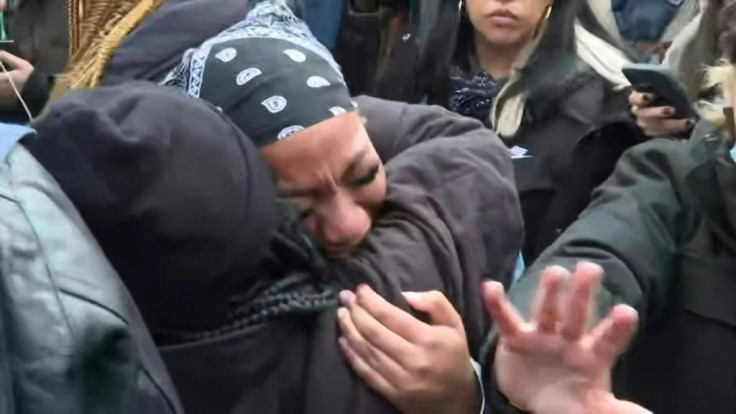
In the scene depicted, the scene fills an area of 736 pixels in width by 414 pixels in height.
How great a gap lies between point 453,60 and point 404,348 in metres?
1.48

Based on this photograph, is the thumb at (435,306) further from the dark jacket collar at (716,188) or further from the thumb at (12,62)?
the thumb at (12,62)

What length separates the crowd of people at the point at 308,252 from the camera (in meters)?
0.71

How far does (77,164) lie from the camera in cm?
82

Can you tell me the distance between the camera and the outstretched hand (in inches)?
35.4

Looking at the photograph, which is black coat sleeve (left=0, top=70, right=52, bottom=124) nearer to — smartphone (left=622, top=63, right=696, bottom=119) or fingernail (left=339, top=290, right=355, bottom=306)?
Answer: smartphone (left=622, top=63, right=696, bottom=119)

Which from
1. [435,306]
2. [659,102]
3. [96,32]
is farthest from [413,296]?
[659,102]

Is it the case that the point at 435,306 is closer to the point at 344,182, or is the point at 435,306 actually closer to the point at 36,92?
the point at 344,182

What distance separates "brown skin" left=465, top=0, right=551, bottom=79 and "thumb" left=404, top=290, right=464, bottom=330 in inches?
53.8

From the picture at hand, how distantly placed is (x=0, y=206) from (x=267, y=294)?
11.1 inches

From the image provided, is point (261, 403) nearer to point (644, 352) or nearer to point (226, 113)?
point (226, 113)

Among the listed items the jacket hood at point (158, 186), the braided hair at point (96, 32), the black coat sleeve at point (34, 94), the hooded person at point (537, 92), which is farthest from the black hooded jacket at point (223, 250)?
the black coat sleeve at point (34, 94)

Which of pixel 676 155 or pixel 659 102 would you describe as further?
pixel 659 102

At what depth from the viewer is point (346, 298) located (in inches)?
38.9

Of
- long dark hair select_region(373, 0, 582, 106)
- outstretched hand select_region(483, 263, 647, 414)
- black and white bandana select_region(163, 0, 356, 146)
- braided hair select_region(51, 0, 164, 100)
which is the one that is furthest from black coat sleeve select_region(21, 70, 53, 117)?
outstretched hand select_region(483, 263, 647, 414)
